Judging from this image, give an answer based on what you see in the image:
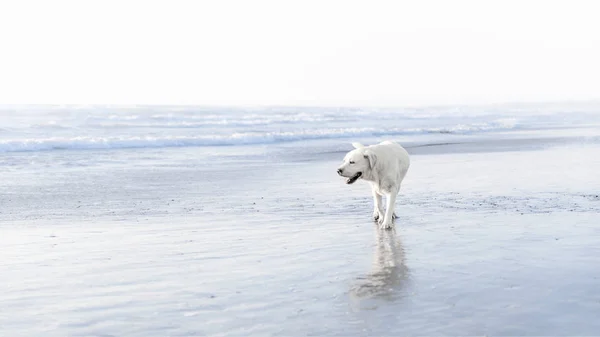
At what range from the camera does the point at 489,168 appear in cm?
1764

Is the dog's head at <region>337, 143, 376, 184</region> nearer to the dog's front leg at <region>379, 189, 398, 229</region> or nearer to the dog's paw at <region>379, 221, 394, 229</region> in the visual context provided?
the dog's front leg at <region>379, 189, 398, 229</region>

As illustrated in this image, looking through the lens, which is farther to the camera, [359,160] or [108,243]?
[359,160]

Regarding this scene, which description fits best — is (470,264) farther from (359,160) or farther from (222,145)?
(222,145)

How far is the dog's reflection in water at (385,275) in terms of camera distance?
20.2 ft

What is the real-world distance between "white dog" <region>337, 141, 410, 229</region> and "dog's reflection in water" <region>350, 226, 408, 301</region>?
4.21 feet

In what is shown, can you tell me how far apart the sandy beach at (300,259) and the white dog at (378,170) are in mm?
303

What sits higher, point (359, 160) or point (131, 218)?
point (359, 160)

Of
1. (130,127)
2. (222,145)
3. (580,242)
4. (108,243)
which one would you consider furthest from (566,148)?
(130,127)

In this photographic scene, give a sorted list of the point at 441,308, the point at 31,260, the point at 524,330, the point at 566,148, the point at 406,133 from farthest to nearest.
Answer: the point at 406,133 < the point at 566,148 < the point at 31,260 < the point at 441,308 < the point at 524,330

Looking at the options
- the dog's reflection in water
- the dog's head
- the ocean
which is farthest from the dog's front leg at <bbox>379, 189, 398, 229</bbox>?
the dog's reflection in water

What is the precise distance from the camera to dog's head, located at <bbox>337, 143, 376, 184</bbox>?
32.0 feet

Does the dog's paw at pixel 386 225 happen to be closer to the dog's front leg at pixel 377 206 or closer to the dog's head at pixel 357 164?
the dog's front leg at pixel 377 206

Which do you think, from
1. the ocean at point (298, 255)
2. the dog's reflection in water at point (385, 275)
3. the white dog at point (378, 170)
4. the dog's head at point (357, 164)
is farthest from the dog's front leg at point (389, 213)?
the dog's reflection in water at point (385, 275)

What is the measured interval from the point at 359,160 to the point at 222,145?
870 inches
